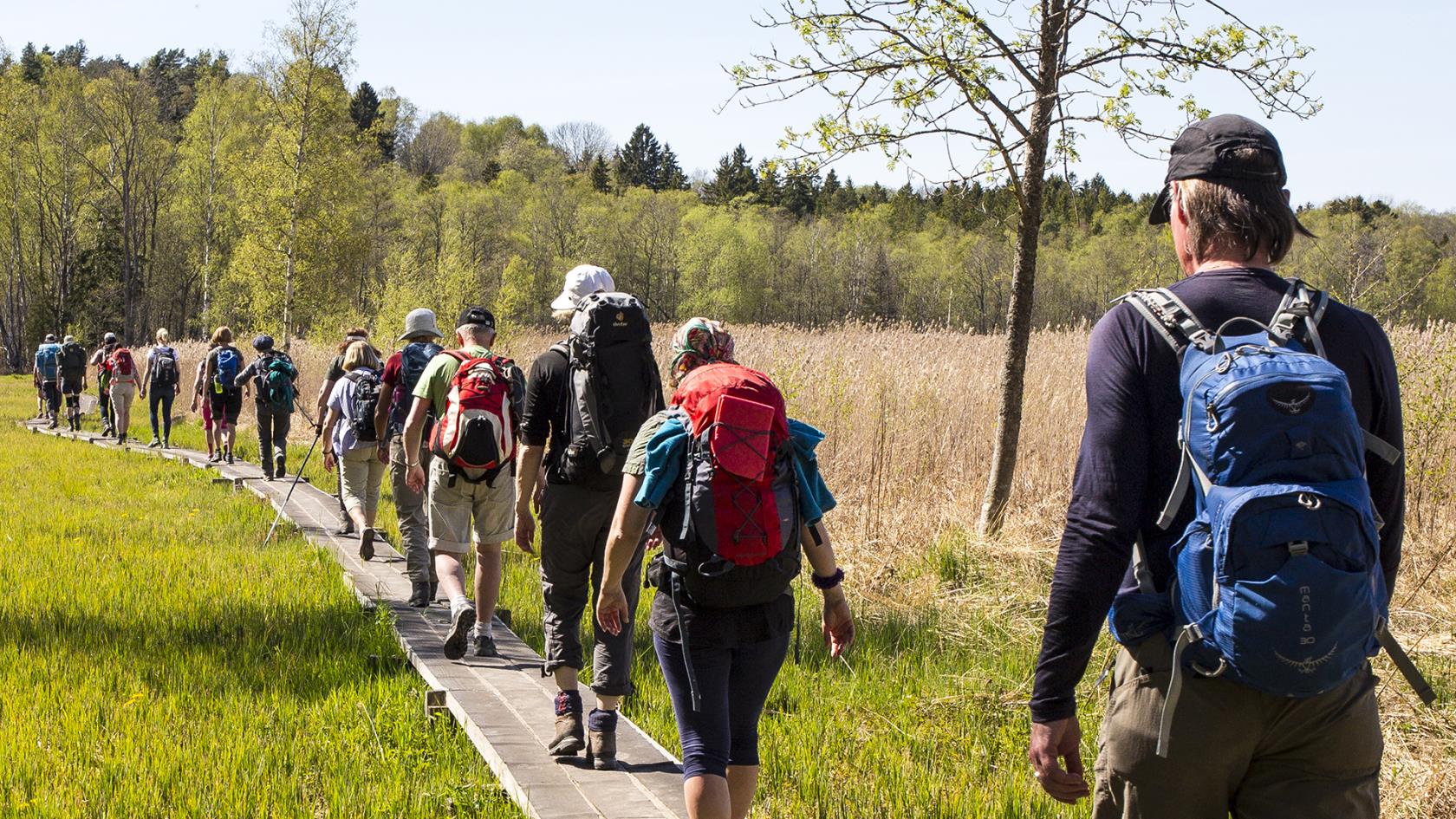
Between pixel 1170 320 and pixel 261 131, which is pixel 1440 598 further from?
pixel 261 131

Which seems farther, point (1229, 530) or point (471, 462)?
point (471, 462)

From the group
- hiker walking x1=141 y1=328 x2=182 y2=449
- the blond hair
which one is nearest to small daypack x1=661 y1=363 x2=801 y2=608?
the blond hair

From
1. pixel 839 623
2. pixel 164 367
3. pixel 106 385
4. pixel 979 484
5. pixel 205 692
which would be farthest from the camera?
pixel 106 385

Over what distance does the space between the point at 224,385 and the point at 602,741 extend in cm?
1322

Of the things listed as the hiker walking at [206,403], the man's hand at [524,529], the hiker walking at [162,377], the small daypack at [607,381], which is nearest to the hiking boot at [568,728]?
the man's hand at [524,529]

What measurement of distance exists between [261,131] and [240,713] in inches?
2370

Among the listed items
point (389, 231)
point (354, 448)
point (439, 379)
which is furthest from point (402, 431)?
point (389, 231)

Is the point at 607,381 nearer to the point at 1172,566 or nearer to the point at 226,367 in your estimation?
the point at 1172,566

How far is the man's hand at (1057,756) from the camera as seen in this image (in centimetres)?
230

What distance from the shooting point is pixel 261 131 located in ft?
196

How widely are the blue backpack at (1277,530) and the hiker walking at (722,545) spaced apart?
5.24 feet

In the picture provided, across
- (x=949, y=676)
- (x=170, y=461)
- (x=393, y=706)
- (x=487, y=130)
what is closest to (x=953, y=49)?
(x=949, y=676)

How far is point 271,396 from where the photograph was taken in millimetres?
15047

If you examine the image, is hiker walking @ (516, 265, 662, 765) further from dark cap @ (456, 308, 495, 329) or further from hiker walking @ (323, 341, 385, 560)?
hiker walking @ (323, 341, 385, 560)
